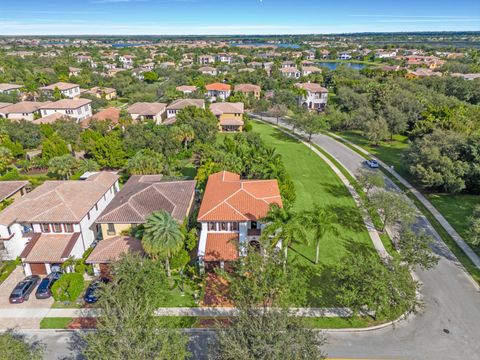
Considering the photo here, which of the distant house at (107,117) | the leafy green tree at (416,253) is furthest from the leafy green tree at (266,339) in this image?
the distant house at (107,117)

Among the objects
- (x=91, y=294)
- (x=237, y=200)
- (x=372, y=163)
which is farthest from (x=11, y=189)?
(x=372, y=163)

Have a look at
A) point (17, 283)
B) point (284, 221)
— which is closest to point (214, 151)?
point (284, 221)

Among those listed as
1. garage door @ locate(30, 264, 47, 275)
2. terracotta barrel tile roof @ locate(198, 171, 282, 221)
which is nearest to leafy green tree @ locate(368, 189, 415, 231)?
terracotta barrel tile roof @ locate(198, 171, 282, 221)

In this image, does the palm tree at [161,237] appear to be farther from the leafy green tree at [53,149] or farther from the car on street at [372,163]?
the car on street at [372,163]

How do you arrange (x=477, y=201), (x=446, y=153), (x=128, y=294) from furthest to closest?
1. (x=446, y=153)
2. (x=477, y=201)
3. (x=128, y=294)

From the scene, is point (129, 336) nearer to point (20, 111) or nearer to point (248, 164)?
point (248, 164)

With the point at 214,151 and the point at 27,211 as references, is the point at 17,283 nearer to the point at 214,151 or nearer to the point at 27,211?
the point at 27,211
